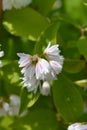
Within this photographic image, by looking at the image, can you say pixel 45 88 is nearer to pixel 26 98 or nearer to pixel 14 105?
pixel 26 98

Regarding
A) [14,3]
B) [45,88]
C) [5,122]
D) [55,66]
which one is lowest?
[5,122]

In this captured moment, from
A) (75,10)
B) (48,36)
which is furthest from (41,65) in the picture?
(75,10)

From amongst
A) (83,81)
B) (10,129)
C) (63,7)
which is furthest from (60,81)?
(63,7)

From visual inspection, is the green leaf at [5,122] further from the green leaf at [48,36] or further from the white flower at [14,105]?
the green leaf at [48,36]

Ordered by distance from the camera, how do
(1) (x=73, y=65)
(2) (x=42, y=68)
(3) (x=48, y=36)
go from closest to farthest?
(2) (x=42, y=68) < (3) (x=48, y=36) < (1) (x=73, y=65)

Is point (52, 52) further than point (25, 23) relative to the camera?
No

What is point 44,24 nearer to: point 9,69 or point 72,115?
point 9,69

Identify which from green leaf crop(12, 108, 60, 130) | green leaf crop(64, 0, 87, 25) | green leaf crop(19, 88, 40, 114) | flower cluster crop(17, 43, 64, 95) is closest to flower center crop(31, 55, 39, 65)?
flower cluster crop(17, 43, 64, 95)
